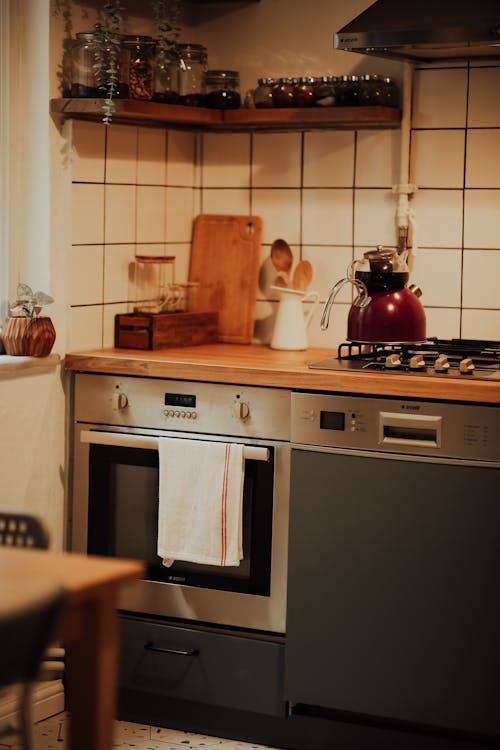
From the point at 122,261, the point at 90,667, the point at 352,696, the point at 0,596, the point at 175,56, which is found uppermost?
the point at 175,56

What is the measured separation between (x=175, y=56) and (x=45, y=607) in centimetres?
233

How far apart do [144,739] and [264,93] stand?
1.85 m

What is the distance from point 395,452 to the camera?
303 cm

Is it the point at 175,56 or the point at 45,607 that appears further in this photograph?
the point at 175,56

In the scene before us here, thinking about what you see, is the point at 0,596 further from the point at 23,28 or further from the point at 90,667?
the point at 23,28

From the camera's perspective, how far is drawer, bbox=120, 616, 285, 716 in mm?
3232

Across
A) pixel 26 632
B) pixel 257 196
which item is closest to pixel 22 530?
pixel 26 632

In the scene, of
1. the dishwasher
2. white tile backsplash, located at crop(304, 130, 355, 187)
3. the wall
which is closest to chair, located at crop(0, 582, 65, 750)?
the dishwasher

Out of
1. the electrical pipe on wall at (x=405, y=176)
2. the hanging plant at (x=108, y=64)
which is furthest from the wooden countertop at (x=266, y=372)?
the hanging plant at (x=108, y=64)

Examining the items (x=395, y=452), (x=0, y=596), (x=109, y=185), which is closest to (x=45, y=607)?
(x=0, y=596)

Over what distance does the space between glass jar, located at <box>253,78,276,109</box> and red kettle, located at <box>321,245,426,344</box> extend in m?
0.64

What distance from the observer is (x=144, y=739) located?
3.29 meters

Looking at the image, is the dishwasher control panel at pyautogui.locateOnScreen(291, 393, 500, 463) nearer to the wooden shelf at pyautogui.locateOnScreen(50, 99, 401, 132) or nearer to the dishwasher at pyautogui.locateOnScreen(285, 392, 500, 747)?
the dishwasher at pyautogui.locateOnScreen(285, 392, 500, 747)

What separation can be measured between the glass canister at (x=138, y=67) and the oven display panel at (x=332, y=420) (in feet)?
3.44
